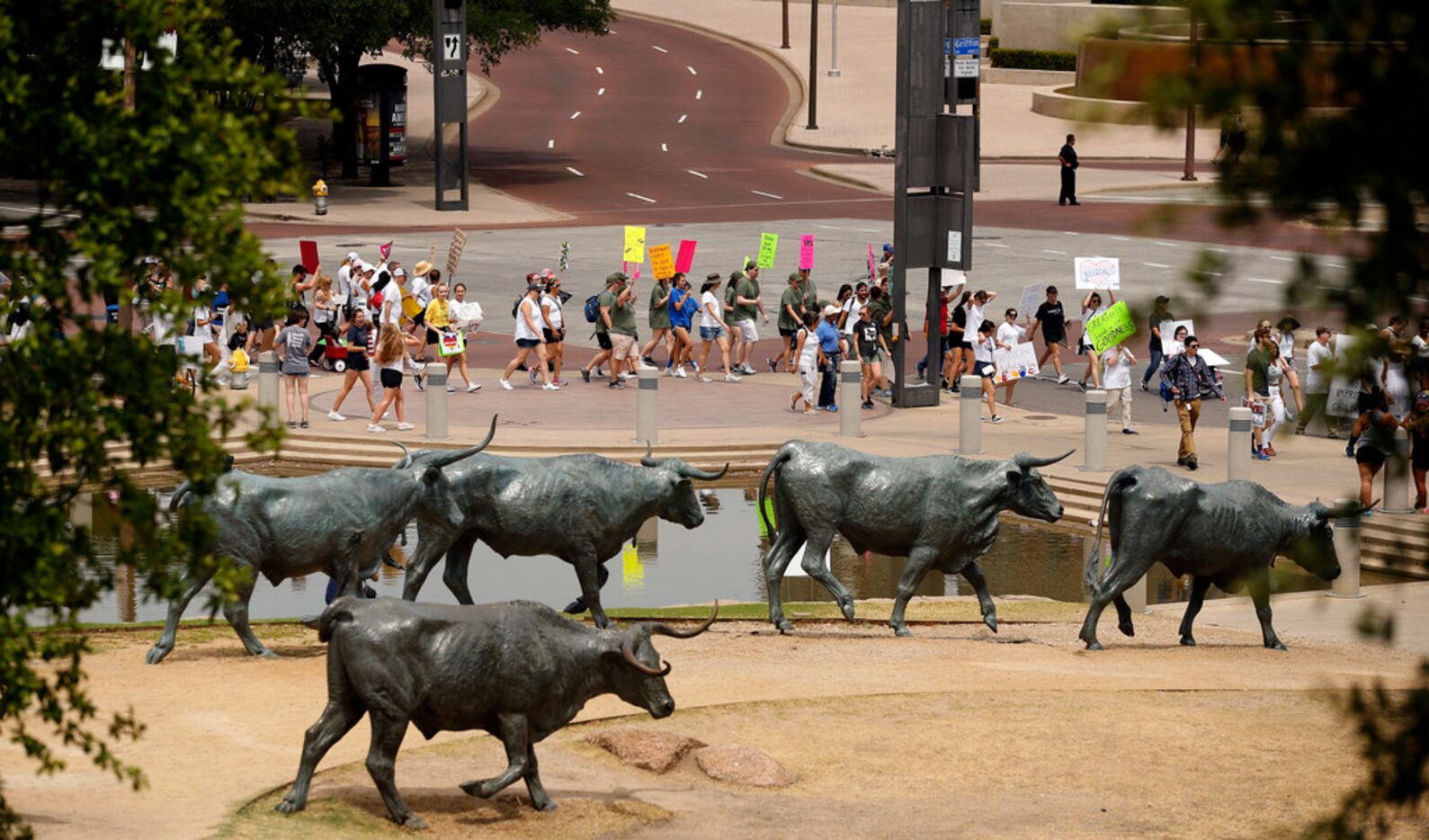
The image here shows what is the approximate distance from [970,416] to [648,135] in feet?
149

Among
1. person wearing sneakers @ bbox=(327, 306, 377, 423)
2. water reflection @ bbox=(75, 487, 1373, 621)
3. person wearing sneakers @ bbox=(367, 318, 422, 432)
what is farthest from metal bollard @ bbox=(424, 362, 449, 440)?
water reflection @ bbox=(75, 487, 1373, 621)

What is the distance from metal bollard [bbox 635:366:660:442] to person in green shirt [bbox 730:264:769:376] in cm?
596

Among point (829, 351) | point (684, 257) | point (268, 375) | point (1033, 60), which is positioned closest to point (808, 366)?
point (829, 351)

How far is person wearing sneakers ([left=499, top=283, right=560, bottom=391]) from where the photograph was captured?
98.4 ft

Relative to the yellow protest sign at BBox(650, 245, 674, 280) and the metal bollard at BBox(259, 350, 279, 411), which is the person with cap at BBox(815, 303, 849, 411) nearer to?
the yellow protest sign at BBox(650, 245, 674, 280)

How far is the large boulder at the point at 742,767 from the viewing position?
13.0 metres

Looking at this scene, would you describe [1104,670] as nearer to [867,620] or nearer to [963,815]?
[867,620]

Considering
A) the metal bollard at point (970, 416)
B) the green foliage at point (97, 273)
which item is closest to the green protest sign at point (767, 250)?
the metal bollard at point (970, 416)

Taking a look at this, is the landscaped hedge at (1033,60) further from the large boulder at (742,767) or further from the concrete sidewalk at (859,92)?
the large boulder at (742,767)

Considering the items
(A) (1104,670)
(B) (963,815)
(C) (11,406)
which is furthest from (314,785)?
(A) (1104,670)

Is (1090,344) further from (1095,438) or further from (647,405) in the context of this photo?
(647,405)

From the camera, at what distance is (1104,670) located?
54.2 feet

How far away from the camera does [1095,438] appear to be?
25.3 metres

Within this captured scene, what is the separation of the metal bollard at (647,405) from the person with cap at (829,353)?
3.51m
